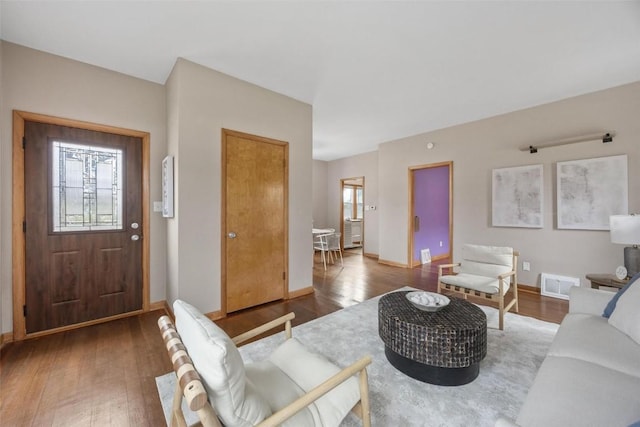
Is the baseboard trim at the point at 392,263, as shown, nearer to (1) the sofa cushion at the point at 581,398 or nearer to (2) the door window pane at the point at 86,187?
(1) the sofa cushion at the point at 581,398

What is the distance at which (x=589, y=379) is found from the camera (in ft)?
3.83

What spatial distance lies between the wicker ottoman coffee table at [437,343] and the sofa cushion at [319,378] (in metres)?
0.66

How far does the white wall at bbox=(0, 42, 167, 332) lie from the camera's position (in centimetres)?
224

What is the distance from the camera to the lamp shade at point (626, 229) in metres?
2.40

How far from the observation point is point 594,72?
109 inches

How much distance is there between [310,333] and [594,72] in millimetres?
4134

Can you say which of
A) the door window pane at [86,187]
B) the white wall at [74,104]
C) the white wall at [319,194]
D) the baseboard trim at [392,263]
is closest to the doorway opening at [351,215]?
the white wall at [319,194]

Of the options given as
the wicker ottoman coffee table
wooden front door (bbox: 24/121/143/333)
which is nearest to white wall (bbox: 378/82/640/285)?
the wicker ottoman coffee table

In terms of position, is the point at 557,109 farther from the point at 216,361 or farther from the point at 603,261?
the point at 216,361

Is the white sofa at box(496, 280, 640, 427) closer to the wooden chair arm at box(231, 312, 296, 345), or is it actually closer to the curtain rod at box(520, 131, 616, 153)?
the wooden chair arm at box(231, 312, 296, 345)

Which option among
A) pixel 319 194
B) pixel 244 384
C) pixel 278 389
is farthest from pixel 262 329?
pixel 319 194

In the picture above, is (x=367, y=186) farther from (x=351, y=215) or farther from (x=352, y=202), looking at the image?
(x=351, y=215)

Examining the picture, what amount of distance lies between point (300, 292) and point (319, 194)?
177 inches

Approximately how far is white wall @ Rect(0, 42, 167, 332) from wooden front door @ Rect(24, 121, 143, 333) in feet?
0.42
